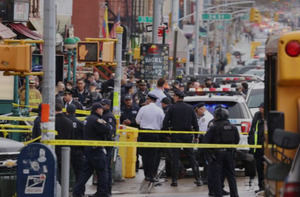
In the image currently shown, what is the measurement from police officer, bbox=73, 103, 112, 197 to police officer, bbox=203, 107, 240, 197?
66.6 inches

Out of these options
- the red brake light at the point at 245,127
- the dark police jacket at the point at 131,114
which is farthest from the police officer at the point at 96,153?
the dark police jacket at the point at 131,114

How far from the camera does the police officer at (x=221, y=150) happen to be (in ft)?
48.2

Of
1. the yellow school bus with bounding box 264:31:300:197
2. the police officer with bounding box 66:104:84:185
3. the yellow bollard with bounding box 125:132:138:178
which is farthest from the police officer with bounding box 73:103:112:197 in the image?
the yellow school bus with bounding box 264:31:300:197

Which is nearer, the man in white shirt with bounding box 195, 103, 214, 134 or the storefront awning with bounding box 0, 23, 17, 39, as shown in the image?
the man in white shirt with bounding box 195, 103, 214, 134

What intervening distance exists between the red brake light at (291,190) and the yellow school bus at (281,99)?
1.86 ft

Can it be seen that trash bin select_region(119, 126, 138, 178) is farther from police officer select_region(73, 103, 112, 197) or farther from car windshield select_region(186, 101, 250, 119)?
police officer select_region(73, 103, 112, 197)

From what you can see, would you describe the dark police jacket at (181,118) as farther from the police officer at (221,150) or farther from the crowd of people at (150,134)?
the police officer at (221,150)

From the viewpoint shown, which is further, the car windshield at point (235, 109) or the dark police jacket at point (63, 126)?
the car windshield at point (235, 109)

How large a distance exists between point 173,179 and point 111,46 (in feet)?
9.29

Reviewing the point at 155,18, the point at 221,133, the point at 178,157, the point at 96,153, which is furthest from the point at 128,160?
the point at 155,18

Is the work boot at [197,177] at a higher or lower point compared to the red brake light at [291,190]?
lower

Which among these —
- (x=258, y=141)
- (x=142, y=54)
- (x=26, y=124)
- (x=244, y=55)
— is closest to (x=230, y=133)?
(x=258, y=141)

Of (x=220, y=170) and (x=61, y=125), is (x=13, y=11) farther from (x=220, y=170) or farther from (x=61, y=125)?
(x=220, y=170)

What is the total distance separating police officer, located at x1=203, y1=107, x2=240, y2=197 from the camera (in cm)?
1470
